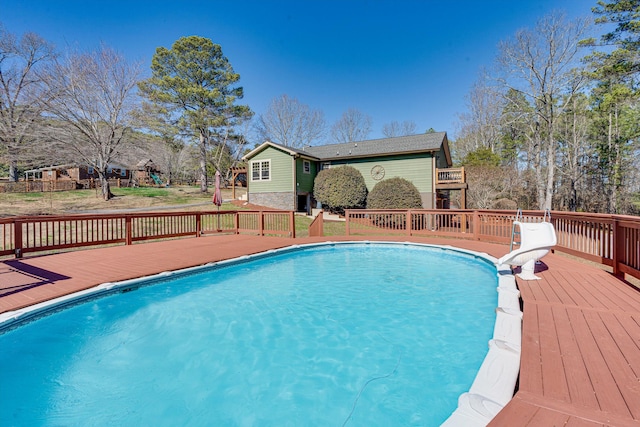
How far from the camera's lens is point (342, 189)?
16.5 meters

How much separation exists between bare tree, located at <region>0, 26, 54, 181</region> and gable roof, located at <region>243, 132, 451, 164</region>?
38.2 feet

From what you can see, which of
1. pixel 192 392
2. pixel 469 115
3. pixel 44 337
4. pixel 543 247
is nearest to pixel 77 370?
pixel 44 337

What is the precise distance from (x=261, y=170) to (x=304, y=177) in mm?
3000

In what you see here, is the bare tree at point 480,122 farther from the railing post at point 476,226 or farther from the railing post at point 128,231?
the railing post at point 128,231

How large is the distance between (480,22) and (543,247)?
15.1 m

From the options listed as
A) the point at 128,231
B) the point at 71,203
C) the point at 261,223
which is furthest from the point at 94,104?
the point at 261,223

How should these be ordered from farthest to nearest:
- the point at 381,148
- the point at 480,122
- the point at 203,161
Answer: the point at 480,122 < the point at 203,161 < the point at 381,148

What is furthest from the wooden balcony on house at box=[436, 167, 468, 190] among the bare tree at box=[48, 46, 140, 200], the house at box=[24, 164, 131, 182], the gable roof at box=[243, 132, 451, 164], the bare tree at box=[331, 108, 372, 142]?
the house at box=[24, 164, 131, 182]

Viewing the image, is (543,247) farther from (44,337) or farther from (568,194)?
(568,194)

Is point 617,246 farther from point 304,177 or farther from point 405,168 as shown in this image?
point 304,177

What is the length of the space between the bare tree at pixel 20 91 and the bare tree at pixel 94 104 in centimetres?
91

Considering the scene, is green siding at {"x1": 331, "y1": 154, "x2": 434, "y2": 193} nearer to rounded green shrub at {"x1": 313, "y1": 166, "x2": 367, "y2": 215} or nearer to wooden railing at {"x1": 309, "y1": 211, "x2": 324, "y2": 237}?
rounded green shrub at {"x1": 313, "y1": 166, "x2": 367, "y2": 215}

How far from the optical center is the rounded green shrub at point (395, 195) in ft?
49.2

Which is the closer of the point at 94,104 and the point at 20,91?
the point at 20,91
